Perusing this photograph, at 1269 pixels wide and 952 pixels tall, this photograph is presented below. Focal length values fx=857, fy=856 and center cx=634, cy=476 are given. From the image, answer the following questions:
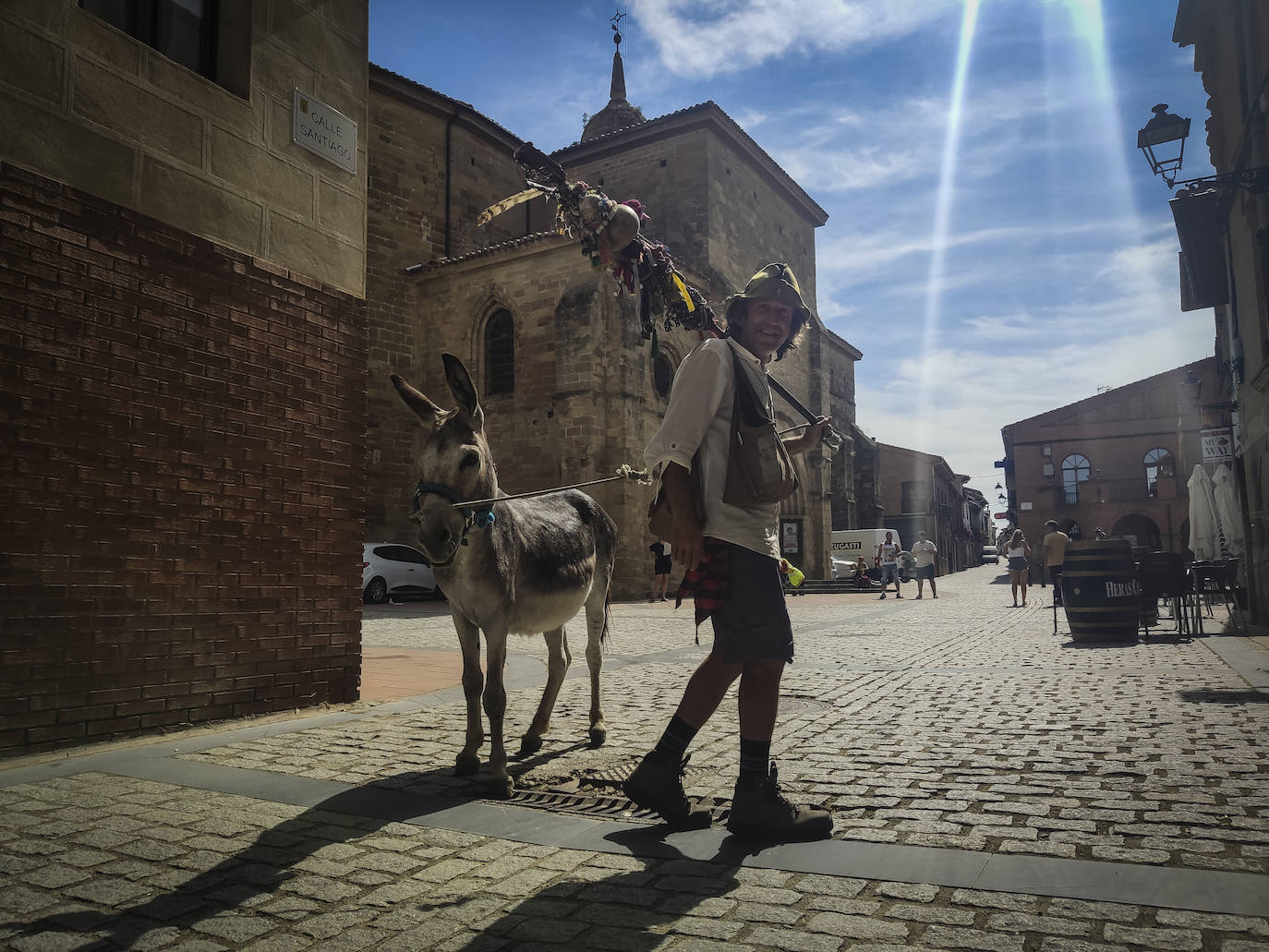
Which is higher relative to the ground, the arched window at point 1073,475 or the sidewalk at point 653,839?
the arched window at point 1073,475

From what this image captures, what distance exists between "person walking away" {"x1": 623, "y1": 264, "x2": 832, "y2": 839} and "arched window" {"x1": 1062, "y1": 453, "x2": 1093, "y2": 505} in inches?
2195

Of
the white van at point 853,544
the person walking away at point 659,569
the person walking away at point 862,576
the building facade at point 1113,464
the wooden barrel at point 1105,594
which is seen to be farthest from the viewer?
the building facade at point 1113,464

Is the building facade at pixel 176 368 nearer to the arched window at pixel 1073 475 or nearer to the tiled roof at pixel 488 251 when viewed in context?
the tiled roof at pixel 488 251

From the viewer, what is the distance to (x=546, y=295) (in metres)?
23.7

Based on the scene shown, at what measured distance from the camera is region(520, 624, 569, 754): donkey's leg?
4801 mm

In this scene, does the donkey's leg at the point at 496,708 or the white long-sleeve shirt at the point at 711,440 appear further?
the donkey's leg at the point at 496,708

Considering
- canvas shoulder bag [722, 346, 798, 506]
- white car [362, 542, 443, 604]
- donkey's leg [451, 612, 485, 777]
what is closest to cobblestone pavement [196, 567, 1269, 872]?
donkey's leg [451, 612, 485, 777]

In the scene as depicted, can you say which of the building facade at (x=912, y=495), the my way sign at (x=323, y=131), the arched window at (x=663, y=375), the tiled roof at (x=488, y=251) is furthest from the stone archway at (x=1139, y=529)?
the my way sign at (x=323, y=131)

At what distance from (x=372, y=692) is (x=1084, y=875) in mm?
5601

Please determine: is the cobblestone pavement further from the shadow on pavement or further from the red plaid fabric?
the red plaid fabric

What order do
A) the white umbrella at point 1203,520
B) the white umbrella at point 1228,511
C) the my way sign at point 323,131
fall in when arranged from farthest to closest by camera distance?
the white umbrella at point 1203,520
the white umbrella at point 1228,511
the my way sign at point 323,131

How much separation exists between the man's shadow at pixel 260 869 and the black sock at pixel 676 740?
1.04 meters

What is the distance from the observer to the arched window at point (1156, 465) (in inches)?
2003

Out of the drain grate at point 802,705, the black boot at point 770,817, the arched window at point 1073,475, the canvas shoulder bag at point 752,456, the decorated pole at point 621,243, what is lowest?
the drain grate at point 802,705
